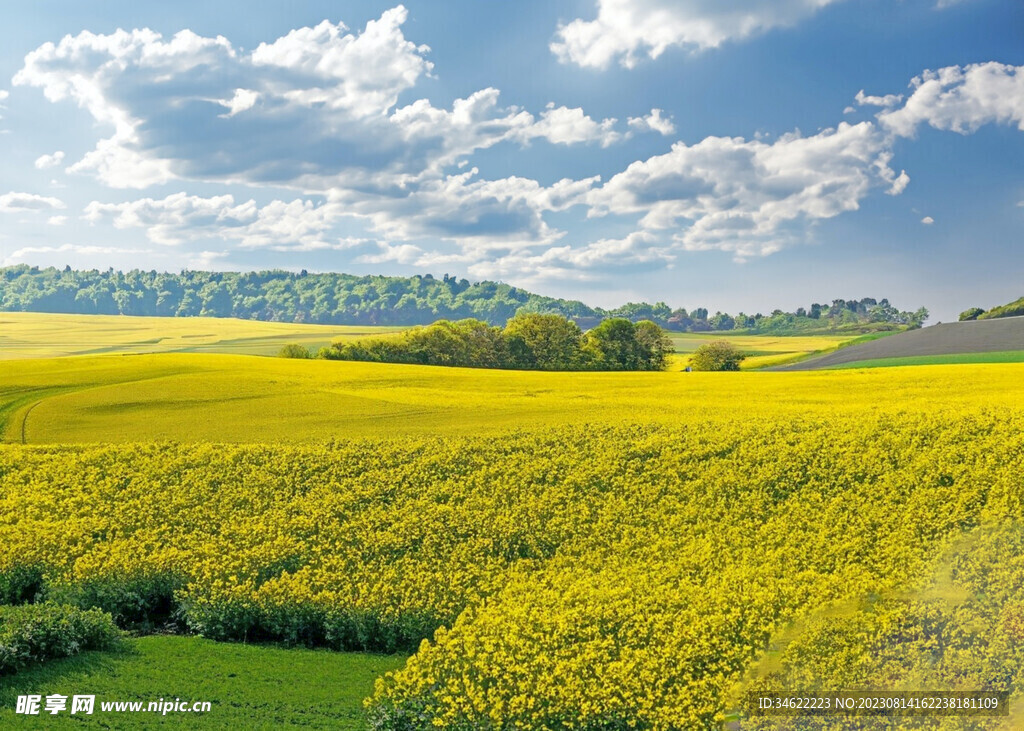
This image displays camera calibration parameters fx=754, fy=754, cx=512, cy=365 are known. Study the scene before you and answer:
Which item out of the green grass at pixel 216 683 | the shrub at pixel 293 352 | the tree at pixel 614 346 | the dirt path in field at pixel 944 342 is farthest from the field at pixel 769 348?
the green grass at pixel 216 683

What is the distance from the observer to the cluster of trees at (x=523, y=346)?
73688 millimetres

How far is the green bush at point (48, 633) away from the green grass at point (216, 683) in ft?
1.05

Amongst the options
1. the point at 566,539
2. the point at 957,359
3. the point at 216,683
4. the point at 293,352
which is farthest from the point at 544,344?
the point at 216,683

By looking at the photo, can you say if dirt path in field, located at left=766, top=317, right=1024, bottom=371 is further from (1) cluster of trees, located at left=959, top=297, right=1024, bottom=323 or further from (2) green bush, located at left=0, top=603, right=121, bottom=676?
(2) green bush, located at left=0, top=603, right=121, bottom=676

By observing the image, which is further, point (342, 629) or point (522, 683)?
point (342, 629)

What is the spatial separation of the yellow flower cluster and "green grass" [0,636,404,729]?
0.91 metres

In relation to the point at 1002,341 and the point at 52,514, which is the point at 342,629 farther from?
the point at 1002,341

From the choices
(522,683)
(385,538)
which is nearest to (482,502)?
(385,538)

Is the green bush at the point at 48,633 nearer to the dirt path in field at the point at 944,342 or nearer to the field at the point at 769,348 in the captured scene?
the dirt path in field at the point at 944,342

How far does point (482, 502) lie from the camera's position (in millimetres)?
24125

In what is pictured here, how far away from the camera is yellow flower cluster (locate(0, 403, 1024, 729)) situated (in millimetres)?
14578

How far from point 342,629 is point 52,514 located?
533 inches

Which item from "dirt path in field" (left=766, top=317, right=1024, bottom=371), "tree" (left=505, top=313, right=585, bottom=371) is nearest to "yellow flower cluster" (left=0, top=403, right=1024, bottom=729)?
"tree" (left=505, top=313, right=585, bottom=371)

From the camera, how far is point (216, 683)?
→ 16.3 m
